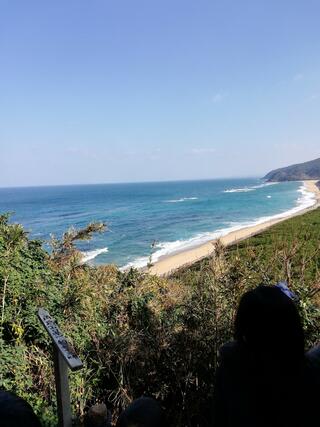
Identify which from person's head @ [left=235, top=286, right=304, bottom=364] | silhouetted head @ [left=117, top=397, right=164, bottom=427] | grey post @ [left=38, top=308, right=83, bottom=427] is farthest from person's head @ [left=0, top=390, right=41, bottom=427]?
person's head @ [left=235, top=286, right=304, bottom=364]

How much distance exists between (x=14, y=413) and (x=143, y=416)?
0.94 metres

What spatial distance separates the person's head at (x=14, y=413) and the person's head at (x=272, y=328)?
1.37 metres

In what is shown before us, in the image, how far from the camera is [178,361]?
5121 millimetres

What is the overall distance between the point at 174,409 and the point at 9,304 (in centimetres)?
244

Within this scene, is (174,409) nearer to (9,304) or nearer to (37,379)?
(37,379)

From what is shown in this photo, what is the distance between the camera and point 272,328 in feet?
5.44

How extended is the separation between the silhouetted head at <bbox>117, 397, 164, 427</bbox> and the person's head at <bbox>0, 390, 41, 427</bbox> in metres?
0.71

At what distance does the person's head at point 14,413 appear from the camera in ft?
7.18

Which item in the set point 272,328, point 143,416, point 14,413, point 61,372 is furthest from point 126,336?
point 272,328

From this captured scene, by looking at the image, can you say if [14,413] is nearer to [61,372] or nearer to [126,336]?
[61,372]

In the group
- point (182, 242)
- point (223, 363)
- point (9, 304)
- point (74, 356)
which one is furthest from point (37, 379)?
point (182, 242)

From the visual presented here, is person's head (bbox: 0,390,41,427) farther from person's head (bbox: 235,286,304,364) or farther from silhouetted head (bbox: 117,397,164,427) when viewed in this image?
person's head (bbox: 235,286,304,364)

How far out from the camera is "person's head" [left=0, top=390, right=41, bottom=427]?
2.19 metres

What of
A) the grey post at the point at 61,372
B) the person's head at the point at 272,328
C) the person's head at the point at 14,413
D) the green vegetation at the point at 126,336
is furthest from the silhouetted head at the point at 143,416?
the green vegetation at the point at 126,336
